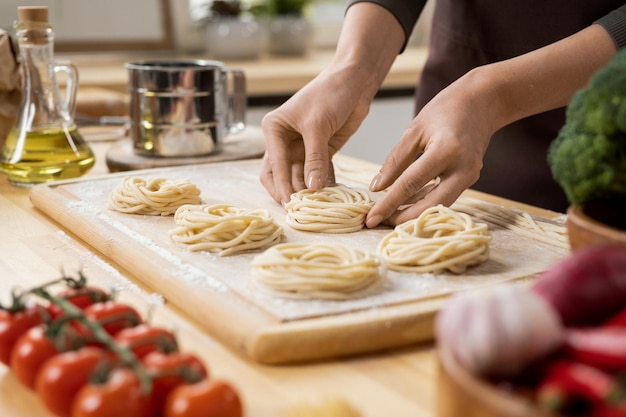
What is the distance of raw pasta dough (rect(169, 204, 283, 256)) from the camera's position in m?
1.46

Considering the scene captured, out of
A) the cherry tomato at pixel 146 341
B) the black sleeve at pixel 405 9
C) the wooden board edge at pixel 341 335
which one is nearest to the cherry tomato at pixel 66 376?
the cherry tomato at pixel 146 341

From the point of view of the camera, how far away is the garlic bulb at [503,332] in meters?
0.70

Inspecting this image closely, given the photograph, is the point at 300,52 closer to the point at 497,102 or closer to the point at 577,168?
the point at 497,102

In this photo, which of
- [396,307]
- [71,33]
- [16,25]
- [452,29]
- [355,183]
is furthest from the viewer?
[71,33]

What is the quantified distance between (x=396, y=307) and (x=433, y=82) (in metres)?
1.41

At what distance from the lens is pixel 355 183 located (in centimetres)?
204

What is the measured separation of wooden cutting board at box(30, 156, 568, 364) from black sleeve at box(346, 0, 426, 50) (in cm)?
62

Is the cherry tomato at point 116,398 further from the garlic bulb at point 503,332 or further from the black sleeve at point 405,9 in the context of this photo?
the black sleeve at point 405,9

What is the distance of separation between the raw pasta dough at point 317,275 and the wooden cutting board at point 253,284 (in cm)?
2

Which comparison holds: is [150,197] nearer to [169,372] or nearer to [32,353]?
[32,353]

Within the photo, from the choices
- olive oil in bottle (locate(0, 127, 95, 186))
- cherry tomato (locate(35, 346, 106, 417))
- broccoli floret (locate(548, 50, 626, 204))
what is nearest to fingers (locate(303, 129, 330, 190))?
olive oil in bottle (locate(0, 127, 95, 186))

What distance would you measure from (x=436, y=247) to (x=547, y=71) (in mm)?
515

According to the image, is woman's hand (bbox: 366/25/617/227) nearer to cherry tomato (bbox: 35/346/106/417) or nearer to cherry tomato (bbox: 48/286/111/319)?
cherry tomato (bbox: 48/286/111/319)

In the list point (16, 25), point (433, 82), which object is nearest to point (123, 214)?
point (16, 25)
